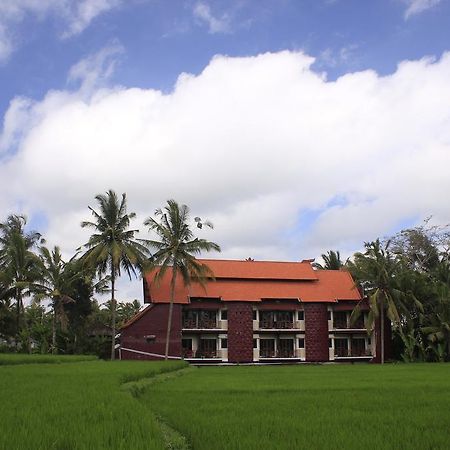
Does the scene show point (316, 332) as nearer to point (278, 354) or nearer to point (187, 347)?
point (278, 354)

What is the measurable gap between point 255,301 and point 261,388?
2477 centimetres

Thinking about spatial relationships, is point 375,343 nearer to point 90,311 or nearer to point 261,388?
point 90,311

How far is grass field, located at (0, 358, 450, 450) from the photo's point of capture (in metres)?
7.63

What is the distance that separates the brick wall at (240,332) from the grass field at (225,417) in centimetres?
2511

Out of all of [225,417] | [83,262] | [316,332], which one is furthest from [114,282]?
[225,417]

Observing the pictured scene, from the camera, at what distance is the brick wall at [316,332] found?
42562mm

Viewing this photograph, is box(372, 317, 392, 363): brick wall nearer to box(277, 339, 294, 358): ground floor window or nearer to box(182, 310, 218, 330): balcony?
box(277, 339, 294, 358): ground floor window

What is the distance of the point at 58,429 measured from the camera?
26.7 ft

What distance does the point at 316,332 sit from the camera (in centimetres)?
4272

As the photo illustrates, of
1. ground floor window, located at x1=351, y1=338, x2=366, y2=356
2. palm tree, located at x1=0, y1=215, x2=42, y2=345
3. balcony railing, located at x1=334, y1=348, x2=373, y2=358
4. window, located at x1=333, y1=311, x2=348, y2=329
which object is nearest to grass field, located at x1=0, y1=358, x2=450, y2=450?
palm tree, located at x1=0, y1=215, x2=42, y2=345

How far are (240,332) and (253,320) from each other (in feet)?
4.34

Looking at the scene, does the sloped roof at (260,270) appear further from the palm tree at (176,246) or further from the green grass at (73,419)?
the green grass at (73,419)

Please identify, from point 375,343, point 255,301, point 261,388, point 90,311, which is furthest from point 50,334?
point 261,388

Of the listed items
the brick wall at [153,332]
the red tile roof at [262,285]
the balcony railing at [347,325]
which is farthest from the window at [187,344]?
the balcony railing at [347,325]
